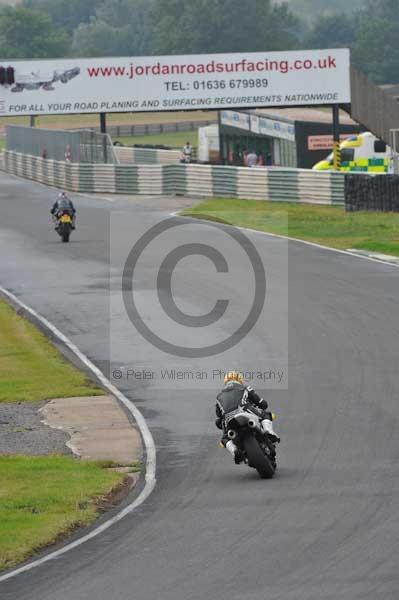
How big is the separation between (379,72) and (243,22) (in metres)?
21.1

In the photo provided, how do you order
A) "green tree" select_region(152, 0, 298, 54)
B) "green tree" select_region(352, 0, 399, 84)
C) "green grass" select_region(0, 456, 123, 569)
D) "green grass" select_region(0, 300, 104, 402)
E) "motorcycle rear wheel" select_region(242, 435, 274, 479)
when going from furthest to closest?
"green tree" select_region(352, 0, 399, 84) → "green tree" select_region(152, 0, 298, 54) → "green grass" select_region(0, 300, 104, 402) → "motorcycle rear wheel" select_region(242, 435, 274, 479) → "green grass" select_region(0, 456, 123, 569)

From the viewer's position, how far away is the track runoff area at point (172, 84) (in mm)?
52844

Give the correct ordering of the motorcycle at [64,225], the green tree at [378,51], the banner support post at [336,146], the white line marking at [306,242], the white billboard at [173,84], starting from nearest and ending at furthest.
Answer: the white line marking at [306,242]
the motorcycle at [64,225]
the white billboard at [173,84]
the banner support post at [336,146]
the green tree at [378,51]

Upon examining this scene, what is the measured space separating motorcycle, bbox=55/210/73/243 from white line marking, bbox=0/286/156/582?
938cm

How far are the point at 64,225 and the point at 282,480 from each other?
25.5 meters

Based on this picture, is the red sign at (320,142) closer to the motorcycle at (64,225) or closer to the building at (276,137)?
the building at (276,137)

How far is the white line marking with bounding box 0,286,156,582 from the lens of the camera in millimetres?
12377

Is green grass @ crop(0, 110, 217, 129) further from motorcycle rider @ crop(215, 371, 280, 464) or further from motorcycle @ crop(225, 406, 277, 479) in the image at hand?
motorcycle @ crop(225, 406, 277, 479)

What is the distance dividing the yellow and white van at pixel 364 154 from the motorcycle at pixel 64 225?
18.4 meters

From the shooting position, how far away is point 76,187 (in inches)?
2186

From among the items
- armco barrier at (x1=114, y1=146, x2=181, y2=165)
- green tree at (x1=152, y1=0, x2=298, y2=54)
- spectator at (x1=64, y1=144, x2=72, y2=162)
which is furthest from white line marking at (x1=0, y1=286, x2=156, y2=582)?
green tree at (x1=152, y1=0, x2=298, y2=54)

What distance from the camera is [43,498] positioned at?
48.2 feet

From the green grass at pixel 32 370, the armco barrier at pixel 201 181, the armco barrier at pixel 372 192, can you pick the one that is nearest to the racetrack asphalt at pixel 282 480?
the green grass at pixel 32 370

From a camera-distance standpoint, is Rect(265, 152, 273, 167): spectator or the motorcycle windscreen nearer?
the motorcycle windscreen
